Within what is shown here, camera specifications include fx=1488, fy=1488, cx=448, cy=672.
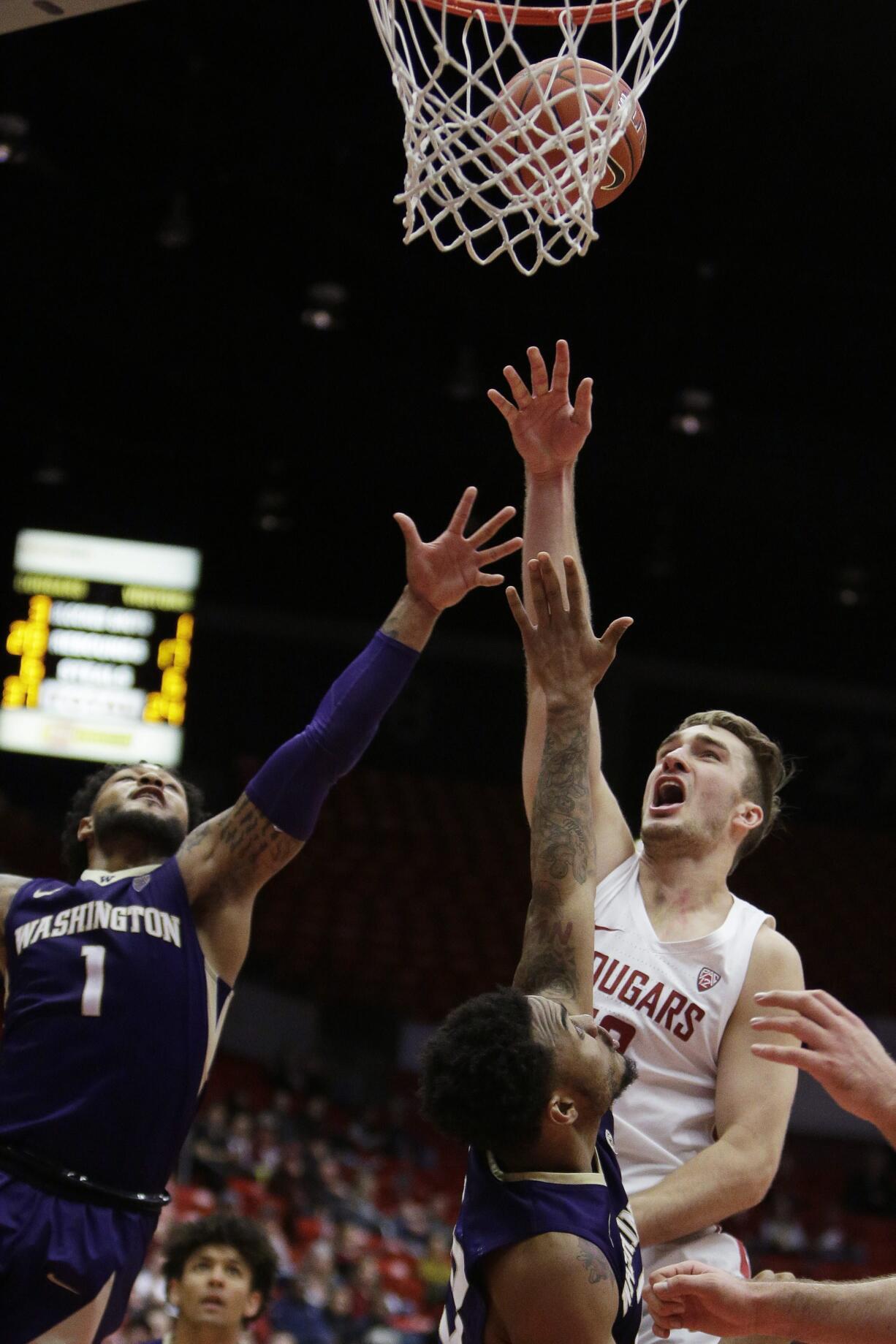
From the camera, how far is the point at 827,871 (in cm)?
1479

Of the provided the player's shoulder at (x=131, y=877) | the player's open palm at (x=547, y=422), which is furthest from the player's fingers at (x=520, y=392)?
the player's shoulder at (x=131, y=877)

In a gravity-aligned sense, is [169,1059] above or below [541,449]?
below

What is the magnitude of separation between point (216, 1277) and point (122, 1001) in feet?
5.57

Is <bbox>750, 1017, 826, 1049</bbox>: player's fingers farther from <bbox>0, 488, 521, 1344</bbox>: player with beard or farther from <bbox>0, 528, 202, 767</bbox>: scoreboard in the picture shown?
<bbox>0, 528, 202, 767</bbox>: scoreboard

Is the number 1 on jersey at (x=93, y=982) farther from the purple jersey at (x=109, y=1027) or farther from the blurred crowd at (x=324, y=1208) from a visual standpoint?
the blurred crowd at (x=324, y=1208)

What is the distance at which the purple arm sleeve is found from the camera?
2.77m

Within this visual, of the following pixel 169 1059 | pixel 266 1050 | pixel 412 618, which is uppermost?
pixel 412 618

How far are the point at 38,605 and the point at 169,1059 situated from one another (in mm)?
8480

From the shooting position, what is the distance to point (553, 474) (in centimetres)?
306

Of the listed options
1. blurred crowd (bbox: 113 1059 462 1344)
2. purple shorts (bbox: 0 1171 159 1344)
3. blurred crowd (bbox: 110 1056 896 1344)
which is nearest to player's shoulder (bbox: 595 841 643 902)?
purple shorts (bbox: 0 1171 159 1344)

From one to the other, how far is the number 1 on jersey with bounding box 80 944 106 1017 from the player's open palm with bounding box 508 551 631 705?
3.01 feet

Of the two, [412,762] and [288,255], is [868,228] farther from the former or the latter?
[412,762]

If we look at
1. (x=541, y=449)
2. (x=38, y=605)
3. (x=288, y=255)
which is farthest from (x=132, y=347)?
(x=541, y=449)

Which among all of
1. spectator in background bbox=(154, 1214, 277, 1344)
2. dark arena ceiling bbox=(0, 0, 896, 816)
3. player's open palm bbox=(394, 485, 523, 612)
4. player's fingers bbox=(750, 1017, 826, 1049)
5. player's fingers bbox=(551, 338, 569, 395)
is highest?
dark arena ceiling bbox=(0, 0, 896, 816)
